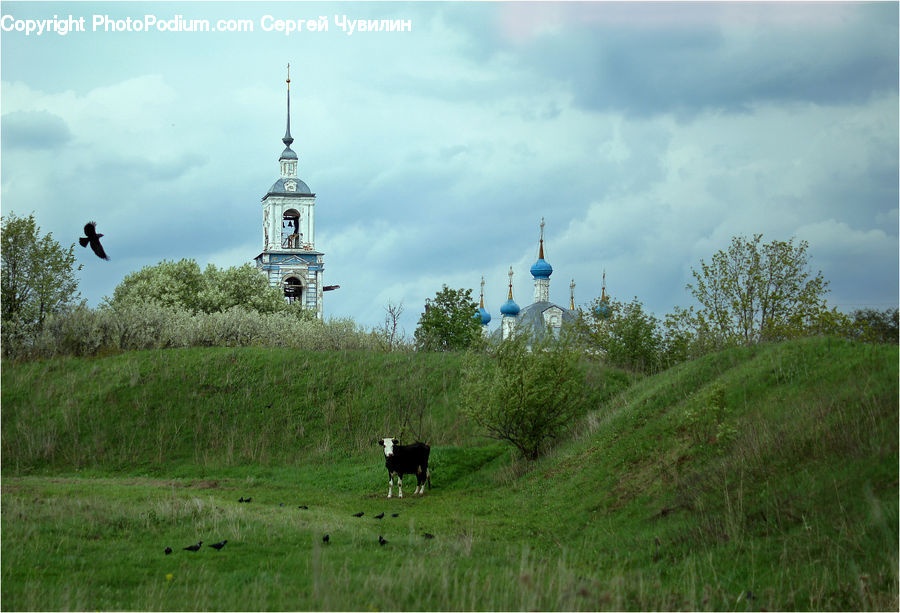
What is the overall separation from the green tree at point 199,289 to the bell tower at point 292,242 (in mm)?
17556

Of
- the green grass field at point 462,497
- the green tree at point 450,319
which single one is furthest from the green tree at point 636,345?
the green tree at point 450,319

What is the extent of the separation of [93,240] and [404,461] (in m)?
9.87

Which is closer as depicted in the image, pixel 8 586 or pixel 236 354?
pixel 8 586

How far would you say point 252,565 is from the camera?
13.6 metres

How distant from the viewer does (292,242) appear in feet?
311

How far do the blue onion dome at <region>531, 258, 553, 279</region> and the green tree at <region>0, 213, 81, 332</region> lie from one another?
58601mm

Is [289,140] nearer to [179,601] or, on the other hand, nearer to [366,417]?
[366,417]

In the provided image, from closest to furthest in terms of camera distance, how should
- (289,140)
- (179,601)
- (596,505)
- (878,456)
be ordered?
(179,601), (878,456), (596,505), (289,140)

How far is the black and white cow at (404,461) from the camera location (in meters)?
24.7

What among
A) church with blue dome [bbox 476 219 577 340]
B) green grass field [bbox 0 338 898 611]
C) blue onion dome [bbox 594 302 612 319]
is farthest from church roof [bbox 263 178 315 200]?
green grass field [bbox 0 338 898 611]

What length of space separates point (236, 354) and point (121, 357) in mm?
5039

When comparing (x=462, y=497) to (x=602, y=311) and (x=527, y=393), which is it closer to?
(x=527, y=393)

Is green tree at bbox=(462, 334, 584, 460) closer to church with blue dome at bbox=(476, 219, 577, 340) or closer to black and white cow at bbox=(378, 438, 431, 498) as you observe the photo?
black and white cow at bbox=(378, 438, 431, 498)

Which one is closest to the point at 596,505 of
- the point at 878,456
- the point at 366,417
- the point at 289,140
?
the point at 878,456
